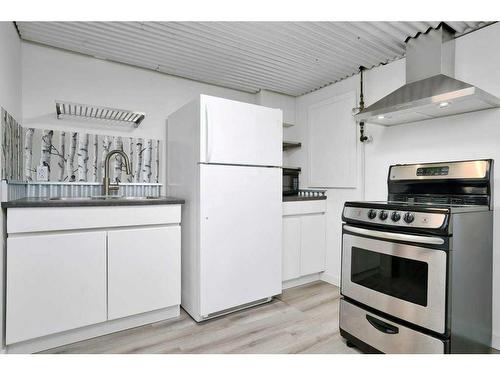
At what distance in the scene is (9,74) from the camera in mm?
1789

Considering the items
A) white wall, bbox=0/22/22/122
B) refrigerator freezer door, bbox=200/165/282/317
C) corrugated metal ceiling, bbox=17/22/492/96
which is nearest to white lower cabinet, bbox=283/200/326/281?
refrigerator freezer door, bbox=200/165/282/317

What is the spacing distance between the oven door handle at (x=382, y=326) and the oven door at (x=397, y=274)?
7 cm

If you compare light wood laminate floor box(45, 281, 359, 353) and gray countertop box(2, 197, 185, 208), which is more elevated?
gray countertop box(2, 197, 185, 208)

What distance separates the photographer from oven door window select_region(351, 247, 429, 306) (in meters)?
1.52

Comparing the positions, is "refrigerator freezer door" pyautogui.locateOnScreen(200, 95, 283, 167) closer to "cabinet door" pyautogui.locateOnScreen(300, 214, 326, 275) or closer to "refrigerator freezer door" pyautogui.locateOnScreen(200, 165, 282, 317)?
"refrigerator freezer door" pyautogui.locateOnScreen(200, 165, 282, 317)

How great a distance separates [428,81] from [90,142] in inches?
107

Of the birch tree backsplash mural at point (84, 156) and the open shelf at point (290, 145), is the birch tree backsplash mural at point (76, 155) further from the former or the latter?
the open shelf at point (290, 145)

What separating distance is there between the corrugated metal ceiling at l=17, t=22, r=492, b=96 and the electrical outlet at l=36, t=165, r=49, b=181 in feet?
3.26

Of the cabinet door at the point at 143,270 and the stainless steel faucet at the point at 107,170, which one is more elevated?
the stainless steel faucet at the point at 107,170

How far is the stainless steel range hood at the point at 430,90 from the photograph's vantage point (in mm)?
1747

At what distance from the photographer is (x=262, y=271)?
95.0 inches

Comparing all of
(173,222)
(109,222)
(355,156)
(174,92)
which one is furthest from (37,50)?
(355,156)

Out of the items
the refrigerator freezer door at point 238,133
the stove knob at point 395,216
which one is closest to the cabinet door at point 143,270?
the refrigerator freezer door at point 238,133

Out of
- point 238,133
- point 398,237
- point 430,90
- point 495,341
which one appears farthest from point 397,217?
point 238,133
